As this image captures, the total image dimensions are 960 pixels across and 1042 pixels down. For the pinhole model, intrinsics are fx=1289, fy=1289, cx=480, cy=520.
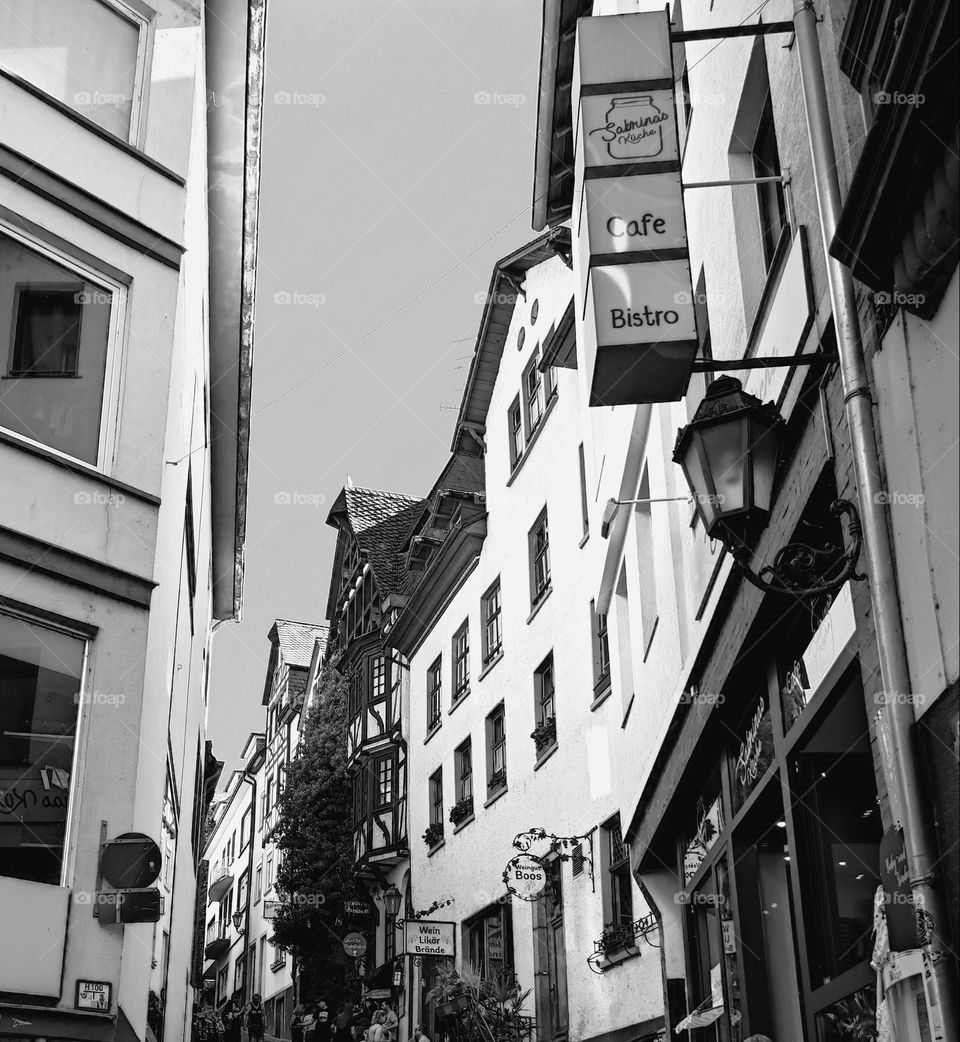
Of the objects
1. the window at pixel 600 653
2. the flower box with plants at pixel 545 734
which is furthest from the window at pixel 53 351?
the flower box with plants at pixel 545 734

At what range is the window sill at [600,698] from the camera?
643 inches

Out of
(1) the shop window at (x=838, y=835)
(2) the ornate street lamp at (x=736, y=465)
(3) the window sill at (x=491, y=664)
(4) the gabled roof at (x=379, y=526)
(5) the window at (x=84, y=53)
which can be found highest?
(4) the gabled roof at (x=379, y=526)

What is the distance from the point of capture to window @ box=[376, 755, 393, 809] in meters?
29.9

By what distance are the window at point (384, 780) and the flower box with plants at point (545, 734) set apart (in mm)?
10702

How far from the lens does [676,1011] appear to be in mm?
11016

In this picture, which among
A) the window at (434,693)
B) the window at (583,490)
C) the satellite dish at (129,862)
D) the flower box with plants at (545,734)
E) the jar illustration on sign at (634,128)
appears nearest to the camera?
the jar illustration on sign at (634,128)

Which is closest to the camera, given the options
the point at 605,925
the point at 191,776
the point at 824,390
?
the point at 824,390

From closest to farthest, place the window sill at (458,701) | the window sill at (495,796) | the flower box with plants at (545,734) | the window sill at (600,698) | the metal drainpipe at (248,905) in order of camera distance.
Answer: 1. the window sill at (600,698)
2. the flower box with plants at (545,734)
3. the window sill at (495,796)
4. the window sill at (458,701)
5. the metal drainpipe at (248,905)

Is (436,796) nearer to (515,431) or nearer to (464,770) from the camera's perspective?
(464,770)

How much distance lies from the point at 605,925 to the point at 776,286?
35.1 feet

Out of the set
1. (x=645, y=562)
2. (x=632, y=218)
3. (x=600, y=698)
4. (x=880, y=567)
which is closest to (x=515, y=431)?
(x=600, y=698)

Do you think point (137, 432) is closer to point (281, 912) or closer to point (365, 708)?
point (365, 708)


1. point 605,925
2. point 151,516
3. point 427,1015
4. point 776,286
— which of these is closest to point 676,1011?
point 605,925

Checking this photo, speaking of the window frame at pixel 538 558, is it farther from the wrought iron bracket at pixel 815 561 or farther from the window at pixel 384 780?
the wrought iron bracket at pixel 815 561
